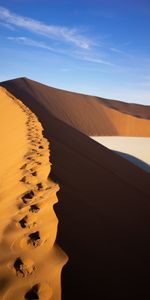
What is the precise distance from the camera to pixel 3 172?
188 inches

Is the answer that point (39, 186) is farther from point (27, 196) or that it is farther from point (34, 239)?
point (34, 239)

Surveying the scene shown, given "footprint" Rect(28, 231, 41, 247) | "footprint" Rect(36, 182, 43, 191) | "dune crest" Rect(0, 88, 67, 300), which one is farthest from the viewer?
"footprint" Rect(36, 182, 43, 191)

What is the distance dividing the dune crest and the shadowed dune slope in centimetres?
3674

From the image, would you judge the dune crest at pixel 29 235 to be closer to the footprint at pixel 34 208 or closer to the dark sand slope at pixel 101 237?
the footprint at pixel 34 208

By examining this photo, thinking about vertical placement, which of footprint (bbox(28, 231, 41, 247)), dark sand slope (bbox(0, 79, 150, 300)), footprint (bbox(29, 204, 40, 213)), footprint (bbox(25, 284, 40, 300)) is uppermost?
footprint (bbox(29, 204, 40, 213))

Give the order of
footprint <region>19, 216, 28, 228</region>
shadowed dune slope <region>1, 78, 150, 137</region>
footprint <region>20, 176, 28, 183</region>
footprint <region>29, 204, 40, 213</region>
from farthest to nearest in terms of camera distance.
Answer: shadowed dune slope <region>1, 78, 150, 137</region>, footprint <region>20, 176, 28, 183</region>, footprint <region>29, 204, 40, 213</region>, footprint <region>19, 216, 28, 228</region>

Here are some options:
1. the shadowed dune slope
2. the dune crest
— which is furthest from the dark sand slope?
the shadowed dune slope

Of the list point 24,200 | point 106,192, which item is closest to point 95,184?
point 106,192

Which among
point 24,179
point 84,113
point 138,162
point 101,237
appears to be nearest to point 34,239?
point 101,237

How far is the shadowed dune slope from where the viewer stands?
42.5m

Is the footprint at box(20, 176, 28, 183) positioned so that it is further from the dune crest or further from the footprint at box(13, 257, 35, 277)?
the footprint at box(13, 257, 35, 277)

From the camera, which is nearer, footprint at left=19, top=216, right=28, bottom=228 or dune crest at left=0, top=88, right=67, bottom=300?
dune crest at left=0, top=88, right=67, bottom=300

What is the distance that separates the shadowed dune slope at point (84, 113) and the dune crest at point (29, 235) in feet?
121

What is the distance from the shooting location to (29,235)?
2455 mm
